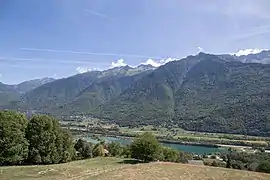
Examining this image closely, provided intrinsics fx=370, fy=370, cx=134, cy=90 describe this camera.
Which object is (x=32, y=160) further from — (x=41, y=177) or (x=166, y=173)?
(x=166, y=173)

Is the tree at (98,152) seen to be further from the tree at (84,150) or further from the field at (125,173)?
the field at (125,173)

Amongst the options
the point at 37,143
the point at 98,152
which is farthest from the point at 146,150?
the point at 98,152

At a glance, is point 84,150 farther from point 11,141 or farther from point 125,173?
point 125,173

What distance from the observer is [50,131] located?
205ft

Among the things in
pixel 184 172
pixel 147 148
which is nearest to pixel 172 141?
pixel 147 148

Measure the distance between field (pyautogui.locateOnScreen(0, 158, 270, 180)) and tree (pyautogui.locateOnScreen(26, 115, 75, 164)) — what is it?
10.6 meters

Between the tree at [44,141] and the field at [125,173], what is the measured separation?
10569 millimetres

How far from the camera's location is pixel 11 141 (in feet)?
187

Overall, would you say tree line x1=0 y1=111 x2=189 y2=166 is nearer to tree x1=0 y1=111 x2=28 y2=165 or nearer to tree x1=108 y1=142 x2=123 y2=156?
tree x1=0 y1=111 x2=28 y2=165

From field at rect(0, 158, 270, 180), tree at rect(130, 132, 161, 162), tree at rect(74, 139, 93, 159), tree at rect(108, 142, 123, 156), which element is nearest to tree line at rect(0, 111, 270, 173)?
tree at rect(130, 132, 161, 162)

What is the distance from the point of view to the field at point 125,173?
42.8 metres

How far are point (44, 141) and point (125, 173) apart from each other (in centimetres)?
2109

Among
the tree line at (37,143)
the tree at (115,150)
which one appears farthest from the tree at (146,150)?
the tree at (115,150)

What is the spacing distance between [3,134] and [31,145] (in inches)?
219
